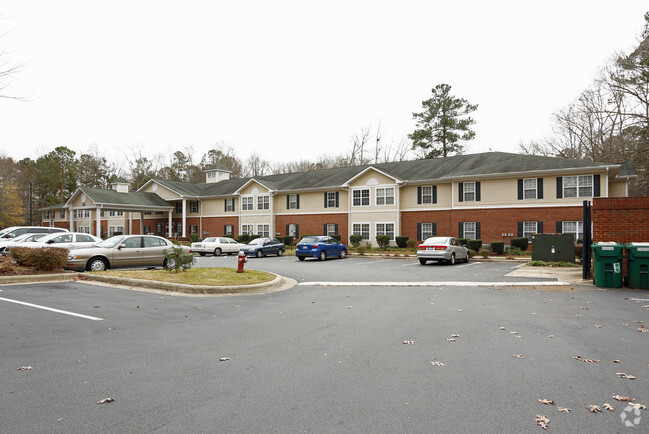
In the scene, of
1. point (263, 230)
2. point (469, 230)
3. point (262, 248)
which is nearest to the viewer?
point (262, 248)

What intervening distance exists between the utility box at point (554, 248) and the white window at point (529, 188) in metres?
7.95

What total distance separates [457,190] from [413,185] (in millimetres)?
3697

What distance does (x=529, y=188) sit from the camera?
27.2 meters

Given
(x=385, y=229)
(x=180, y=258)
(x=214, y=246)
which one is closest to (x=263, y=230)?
(x=214, y=246)

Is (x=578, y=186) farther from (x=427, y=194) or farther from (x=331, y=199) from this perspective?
(x=331, y=199)

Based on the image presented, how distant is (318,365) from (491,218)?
2621 cm

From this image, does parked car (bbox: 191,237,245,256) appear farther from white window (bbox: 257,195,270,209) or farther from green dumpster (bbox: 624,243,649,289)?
green dumpster (bbox: 624,243,649,289)

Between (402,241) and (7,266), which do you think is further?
(402,241)

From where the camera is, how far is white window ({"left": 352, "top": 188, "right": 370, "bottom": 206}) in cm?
3381

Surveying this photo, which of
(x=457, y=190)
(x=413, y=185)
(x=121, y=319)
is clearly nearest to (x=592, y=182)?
(x=457, y=190)

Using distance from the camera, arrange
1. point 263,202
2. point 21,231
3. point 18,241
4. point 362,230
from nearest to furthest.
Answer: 1. point 18,241
2. point 21,231
3. point 362,230
4. point 263,202

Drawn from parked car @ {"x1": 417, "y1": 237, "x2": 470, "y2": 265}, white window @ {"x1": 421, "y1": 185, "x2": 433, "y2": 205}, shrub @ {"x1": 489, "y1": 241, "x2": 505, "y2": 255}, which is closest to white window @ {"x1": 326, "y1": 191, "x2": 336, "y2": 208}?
white window @ {"x1": 421, "y1": 185, "x2": 433, "y2": 205}

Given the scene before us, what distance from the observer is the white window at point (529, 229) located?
26938 millimetres

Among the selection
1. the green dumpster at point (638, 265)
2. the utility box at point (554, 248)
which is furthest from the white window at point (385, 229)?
the green dumpster at point (638, 265)
